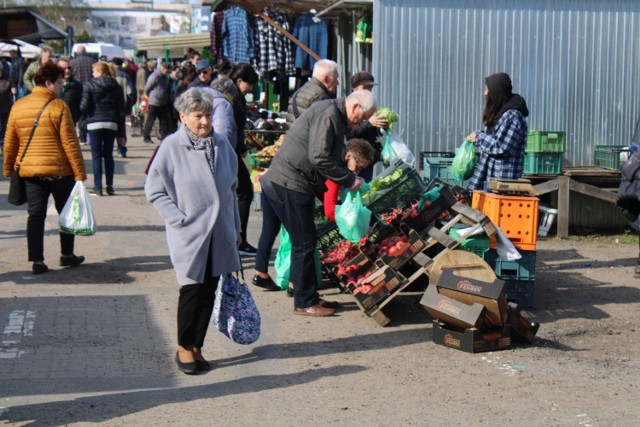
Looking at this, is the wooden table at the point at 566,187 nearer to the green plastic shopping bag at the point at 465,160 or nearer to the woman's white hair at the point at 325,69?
the green plastic shopping bag at the point at 465,160

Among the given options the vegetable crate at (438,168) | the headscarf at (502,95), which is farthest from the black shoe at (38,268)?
the headscarf at (502,95)

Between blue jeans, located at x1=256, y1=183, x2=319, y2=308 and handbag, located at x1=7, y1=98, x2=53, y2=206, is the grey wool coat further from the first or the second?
handbag, located at x1=7, y1=98, x2=53, y2=206

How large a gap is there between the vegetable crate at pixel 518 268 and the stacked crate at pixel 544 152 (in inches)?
142

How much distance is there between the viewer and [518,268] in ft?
27.0

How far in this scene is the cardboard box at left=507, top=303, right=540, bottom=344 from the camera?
7129 millimetres

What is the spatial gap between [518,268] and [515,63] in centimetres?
464

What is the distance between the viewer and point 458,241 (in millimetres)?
7703

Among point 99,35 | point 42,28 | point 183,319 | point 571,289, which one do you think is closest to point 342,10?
point 571,289

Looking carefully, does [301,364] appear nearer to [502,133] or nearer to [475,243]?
[475,243]

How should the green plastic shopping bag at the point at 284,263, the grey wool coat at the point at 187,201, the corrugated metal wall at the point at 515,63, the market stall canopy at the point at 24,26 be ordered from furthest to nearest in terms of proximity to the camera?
the market stall canopy at the point at 24,26 < the corrugated metal wall at the point at 515,63 < the green plastic shopping bag at the point at 284,263 < the grey wool coat at the point at 187,201

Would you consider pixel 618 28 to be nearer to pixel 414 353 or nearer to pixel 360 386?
pixel 414 353

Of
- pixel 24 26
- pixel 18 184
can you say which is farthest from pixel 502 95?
pixel 24 26

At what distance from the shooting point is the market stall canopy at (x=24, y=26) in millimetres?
25125

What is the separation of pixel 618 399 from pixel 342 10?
9544 millimetres
